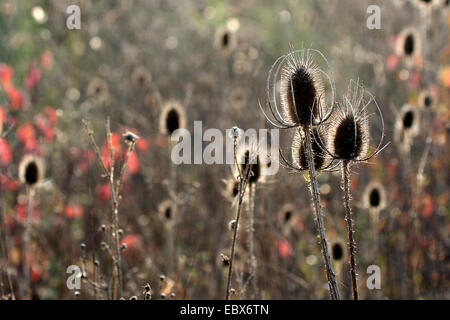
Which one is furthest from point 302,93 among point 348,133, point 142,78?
point 142,78

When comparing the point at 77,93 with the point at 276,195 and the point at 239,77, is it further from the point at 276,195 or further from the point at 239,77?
the point at 276,195

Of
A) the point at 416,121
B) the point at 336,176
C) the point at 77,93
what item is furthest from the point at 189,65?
the point at 416,121

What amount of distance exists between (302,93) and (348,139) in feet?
0.81

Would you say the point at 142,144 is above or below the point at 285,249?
above

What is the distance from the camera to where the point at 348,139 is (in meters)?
2.12

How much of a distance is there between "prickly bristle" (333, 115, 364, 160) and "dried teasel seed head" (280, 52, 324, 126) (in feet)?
0.39

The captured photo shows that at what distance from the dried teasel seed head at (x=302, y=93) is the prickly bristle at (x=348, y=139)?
0.12 meters

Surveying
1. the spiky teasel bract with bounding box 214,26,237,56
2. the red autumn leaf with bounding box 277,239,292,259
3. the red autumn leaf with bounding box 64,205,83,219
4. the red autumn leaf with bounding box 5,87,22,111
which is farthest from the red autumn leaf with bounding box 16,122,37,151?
the red autumn leaf with bounding box 277,239,292,259

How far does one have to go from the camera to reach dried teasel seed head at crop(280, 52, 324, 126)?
2119 mm

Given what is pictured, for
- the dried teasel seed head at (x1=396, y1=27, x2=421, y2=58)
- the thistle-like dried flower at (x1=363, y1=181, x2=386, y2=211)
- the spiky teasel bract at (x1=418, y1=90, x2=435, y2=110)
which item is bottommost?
the thistle-like dried flower at (x1=363, y1=181, x2=386, y2=211)

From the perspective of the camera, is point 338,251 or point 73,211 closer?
point 338,251

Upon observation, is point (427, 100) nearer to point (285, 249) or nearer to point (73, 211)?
point (285, 249)

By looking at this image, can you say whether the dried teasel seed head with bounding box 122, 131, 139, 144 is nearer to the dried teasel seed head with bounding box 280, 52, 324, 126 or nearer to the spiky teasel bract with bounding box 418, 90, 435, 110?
the dried teasel seed head with bounding box 280, 52, 324, 126

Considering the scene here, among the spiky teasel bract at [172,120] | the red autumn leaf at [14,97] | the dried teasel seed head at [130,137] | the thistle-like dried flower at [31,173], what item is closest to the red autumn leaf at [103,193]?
the red autumn leaf at [14,97]
